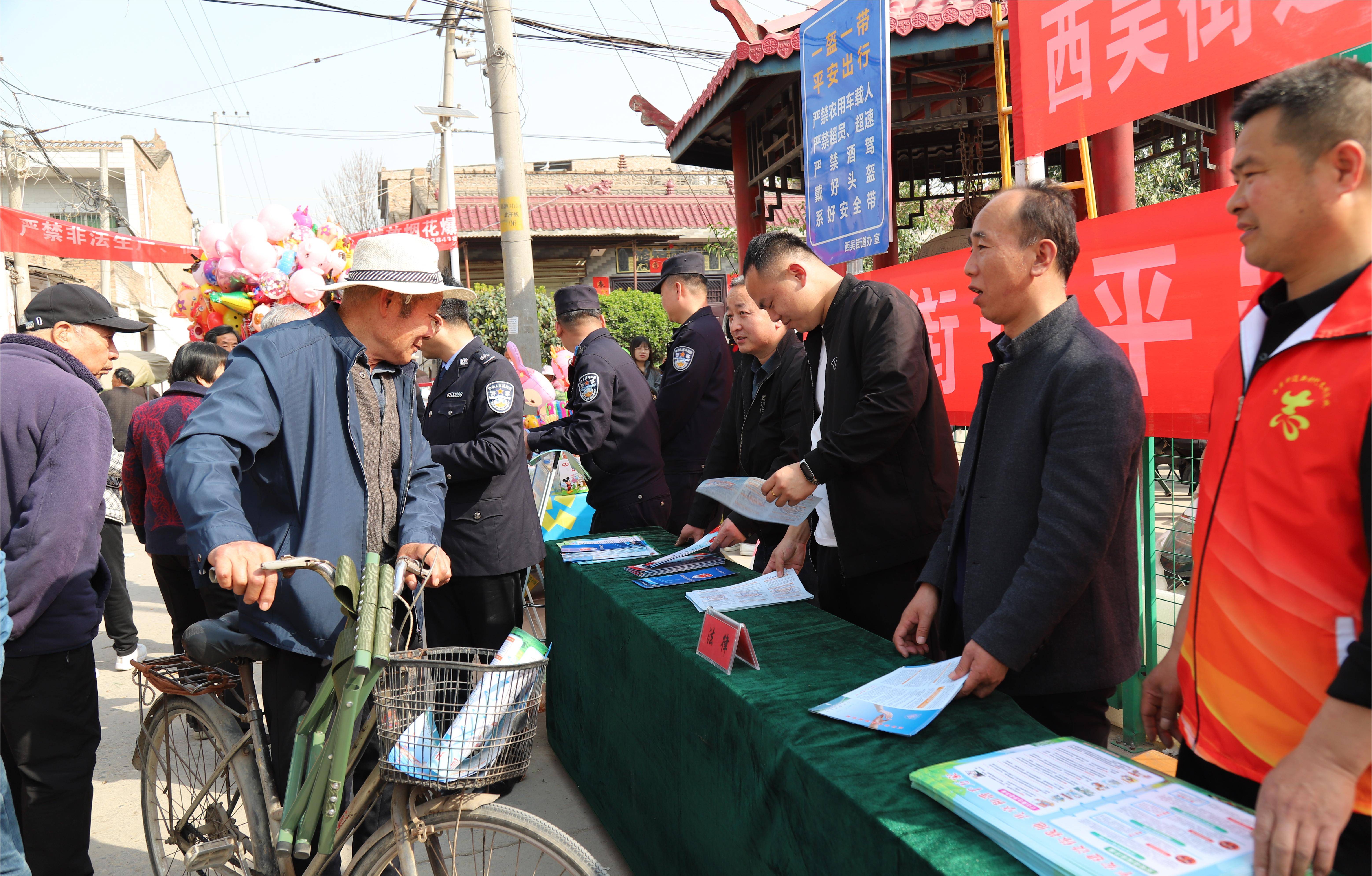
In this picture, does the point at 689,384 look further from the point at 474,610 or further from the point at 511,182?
the point at 511,182

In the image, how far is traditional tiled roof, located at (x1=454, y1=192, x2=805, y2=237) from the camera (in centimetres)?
1648

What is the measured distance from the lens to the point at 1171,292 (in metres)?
2.54

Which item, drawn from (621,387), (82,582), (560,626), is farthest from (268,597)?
(621,387)

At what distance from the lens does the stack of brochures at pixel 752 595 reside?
7.91 ft

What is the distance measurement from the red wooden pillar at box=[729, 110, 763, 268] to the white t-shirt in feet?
14.9

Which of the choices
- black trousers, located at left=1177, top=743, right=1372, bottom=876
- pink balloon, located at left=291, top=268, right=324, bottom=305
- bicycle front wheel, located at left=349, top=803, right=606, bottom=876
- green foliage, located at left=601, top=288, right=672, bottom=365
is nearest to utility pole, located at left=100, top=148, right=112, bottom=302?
green foliage, located at left=601, top=288, right=672, bottom=365

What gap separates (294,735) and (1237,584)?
2011mm

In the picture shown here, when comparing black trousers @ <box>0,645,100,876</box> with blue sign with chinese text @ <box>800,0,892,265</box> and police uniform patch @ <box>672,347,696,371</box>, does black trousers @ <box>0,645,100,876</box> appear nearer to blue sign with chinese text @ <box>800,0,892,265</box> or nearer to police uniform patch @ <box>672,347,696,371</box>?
police uniform patch @ <box>672,347,696,371</box>

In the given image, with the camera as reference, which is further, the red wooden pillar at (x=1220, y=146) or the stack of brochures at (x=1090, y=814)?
the red wooden pillar at (x=1220, y=146)

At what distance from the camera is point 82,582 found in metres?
2.38

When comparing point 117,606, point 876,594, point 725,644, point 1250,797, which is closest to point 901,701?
point 725,644

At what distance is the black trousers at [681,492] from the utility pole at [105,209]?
17898mm

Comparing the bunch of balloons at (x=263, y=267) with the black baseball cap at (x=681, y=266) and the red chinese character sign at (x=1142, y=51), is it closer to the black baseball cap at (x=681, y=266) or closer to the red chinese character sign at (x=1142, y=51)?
the black baseball cap at (x=681, y=266)

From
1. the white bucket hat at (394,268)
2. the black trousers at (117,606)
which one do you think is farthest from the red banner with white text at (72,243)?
the white bucket hat at (394,268)
